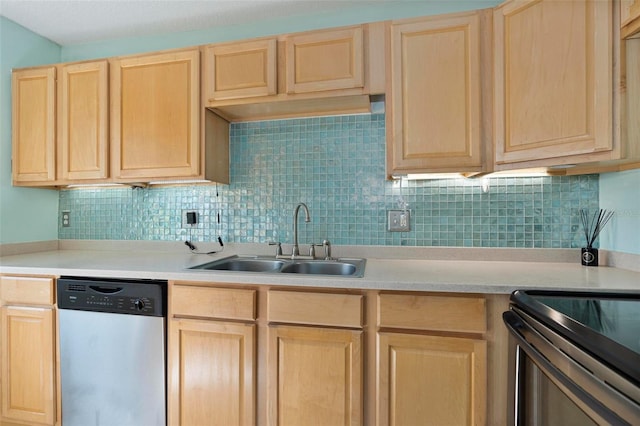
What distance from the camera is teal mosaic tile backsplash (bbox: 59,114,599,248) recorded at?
1745 mm

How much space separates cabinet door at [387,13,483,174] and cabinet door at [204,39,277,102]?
659 mm

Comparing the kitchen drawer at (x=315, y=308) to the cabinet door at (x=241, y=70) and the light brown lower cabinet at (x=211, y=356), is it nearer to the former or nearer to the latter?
the light brown lower cabinet at (x=211, y=356)

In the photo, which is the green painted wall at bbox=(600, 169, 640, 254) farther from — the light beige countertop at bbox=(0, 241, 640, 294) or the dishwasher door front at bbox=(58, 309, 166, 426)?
the dishwasher door front at bbox=(58, 309, 166, 426)

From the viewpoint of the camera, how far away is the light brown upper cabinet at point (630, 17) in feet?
3.64

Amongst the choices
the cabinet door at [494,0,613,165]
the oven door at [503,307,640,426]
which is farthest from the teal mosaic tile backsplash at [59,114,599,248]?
the oven door at [503,307,640,426]

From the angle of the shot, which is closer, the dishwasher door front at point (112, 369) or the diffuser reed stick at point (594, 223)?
the dishwasher door front at point (112, 369)

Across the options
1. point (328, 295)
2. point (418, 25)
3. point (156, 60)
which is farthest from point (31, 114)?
point (418, 25)

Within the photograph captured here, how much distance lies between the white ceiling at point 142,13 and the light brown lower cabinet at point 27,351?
1653 mm

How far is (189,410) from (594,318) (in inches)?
62.6

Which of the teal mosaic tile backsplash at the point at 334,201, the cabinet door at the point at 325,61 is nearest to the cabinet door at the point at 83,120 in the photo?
the teal mosaic tile backsplash at the point at 334,201

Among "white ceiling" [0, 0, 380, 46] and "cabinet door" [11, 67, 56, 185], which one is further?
"cabinet door" [11, 67, 56, 185]

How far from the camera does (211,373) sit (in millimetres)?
1447

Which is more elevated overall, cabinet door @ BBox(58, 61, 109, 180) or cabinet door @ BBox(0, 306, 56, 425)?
cabinet door @ BBox(58, 61, 109, 180)

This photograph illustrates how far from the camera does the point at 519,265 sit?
1629 mm
